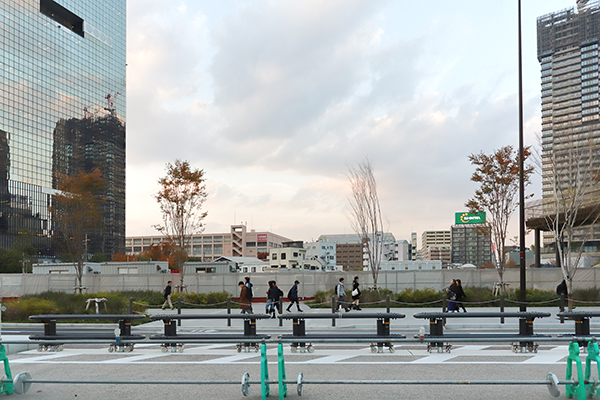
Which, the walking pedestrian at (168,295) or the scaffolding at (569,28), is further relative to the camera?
the scaffolding at (569,28)

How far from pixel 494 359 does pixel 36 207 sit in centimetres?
13965

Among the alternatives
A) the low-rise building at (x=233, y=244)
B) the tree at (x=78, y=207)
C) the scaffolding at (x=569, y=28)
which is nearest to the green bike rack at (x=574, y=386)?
the tree at (x=78, y=207)

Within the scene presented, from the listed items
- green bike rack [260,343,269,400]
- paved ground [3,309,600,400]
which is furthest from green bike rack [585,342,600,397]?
green bike rack [260,343,269,400]

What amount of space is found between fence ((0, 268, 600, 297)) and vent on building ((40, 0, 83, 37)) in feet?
412

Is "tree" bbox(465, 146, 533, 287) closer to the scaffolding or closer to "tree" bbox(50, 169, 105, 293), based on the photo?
"tree" bbox(50, 169, 105, 293)

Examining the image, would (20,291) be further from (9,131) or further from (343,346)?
(9,131)

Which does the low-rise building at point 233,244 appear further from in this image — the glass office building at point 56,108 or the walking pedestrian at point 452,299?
the walking pedestrian at point 452,299

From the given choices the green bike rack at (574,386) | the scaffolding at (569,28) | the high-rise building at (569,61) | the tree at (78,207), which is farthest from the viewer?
the scaffolding at (569,28)

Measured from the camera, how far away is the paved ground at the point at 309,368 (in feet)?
28.5

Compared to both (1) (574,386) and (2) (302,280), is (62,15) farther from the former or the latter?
(1) (574,386)

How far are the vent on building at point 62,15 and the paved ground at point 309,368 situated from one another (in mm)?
151263

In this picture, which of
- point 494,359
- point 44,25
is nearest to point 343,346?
point 494,359

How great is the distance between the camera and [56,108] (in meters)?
144

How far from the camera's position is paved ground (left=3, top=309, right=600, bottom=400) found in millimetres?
8680
